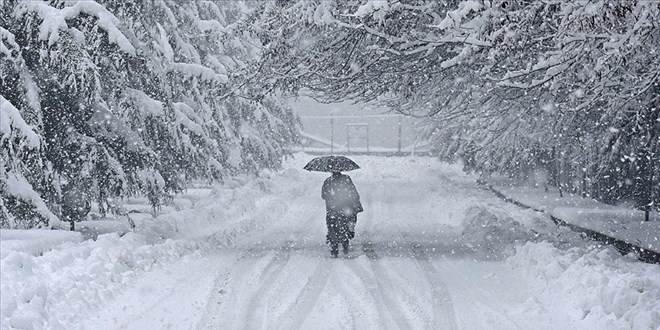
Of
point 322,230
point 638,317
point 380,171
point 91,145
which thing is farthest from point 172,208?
point 380,171

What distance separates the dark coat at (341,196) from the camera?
12.8 m

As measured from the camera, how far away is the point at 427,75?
1059cm

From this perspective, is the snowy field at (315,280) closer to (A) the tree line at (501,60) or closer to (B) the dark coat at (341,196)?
(B) the dark coat at (341,196)

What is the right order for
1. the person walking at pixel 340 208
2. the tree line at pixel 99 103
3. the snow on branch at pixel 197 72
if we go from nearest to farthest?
1. the tree line at pixel 99 103
2. the person walking at pixel 340 208
3. the snow on branch at pixel 197 72

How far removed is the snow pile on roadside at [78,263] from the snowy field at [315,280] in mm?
20

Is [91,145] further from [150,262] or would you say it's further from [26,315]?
[26,315]

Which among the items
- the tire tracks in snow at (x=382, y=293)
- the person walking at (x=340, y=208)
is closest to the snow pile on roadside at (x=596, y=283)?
the tire tracks in snow at (x=382, y=293)

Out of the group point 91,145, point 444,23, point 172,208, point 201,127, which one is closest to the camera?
point 444,23

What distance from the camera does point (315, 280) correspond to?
1011cm

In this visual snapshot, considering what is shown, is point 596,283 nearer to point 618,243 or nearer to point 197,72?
point 618,243

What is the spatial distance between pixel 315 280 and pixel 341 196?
3.04 meters

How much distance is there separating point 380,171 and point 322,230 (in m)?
26.2

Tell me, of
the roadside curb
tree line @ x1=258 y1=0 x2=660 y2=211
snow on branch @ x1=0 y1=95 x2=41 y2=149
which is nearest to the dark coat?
tree line @ x1=258 y1=0 x2=660 y2=211

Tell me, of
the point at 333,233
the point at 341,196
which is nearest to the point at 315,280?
the point at 333,233
